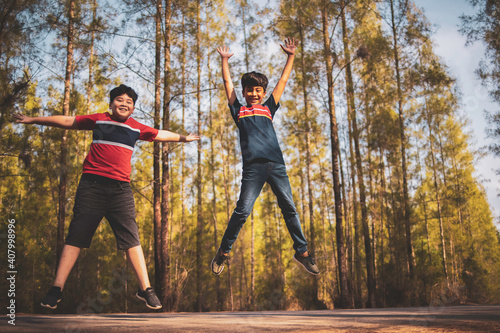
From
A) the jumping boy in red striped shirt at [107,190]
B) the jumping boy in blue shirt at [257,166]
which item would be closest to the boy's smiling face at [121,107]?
the jumping boy in red striped shirt at [107,190]

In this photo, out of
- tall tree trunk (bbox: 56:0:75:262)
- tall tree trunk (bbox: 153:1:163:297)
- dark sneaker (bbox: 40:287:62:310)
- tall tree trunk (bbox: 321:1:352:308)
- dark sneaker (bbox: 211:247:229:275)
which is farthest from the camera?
tall tree trunk (bbox: 56:0:75:262)

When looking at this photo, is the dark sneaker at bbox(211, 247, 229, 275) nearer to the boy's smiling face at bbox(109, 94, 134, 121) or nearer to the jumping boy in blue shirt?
the jumping boy in blue shirt

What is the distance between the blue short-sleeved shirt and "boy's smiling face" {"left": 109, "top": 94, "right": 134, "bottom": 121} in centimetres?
96

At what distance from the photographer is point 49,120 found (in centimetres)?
294

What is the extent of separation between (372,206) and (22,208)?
51.9 feet

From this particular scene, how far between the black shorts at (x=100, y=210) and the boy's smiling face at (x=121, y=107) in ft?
1.91

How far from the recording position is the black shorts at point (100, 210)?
2.85 m

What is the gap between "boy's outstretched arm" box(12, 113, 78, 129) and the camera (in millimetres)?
2840

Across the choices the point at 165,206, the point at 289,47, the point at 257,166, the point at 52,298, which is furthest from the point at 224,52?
the point at 165,206

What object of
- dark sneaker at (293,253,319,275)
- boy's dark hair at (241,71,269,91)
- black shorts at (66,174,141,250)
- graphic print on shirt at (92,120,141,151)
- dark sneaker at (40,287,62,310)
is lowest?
dark sneaker at (40,287,62,310)

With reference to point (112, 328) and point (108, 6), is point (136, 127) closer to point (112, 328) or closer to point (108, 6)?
point (112, 328)

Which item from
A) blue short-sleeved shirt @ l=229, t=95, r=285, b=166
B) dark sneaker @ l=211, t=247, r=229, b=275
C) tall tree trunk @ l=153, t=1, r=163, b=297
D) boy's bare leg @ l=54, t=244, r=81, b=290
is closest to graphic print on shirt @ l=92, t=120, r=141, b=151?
boy's bare leg @ l=54, t=244, r=81, b=290

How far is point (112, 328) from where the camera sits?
248 cm

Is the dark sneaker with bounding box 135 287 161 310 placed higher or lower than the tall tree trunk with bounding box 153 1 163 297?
lower
